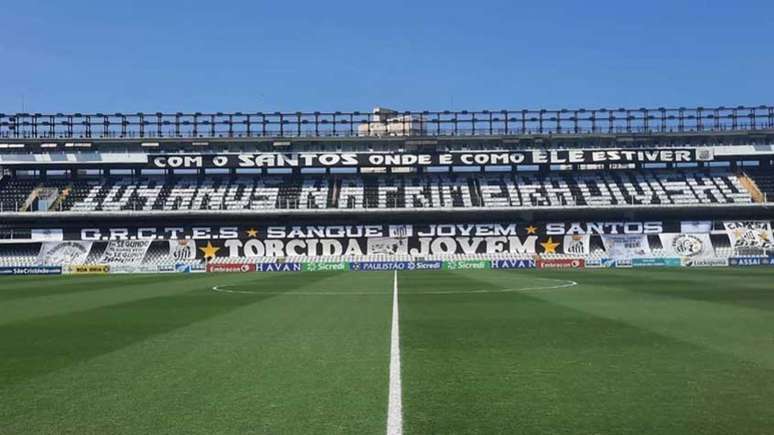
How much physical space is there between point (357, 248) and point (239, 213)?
12.3 metres

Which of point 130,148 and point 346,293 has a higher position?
point 130,148

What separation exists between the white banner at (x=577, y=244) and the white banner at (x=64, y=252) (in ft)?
153

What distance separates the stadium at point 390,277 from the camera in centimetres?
857

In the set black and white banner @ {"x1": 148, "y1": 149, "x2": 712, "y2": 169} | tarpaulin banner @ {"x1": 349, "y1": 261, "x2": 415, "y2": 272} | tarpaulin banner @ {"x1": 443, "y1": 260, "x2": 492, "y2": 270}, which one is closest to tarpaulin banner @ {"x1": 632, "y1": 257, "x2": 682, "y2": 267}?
tarpaulin banner @ {"x1": 443, "y1": 260, "x2": 492, "y2": 270}

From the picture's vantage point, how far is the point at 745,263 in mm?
58969

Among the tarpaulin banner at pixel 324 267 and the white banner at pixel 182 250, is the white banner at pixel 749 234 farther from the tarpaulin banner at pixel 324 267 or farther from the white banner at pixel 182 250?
the white banner at pixel 182 250

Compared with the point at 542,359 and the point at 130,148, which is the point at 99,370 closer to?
the point at 542,359

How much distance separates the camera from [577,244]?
6900 centimetres

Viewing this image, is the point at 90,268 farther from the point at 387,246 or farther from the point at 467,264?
the point at 467,264

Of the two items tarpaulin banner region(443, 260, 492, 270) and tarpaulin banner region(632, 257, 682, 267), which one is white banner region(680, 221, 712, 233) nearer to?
tarpaulin banner region(632, 257, 682, 267)

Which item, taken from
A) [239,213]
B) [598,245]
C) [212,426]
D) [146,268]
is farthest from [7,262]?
[212,426]

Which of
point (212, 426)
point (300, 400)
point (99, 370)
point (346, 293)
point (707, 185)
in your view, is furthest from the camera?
point (707, 185)

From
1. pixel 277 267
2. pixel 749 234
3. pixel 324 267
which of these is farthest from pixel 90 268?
pixel 749 234

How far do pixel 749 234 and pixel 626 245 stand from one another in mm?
12703
